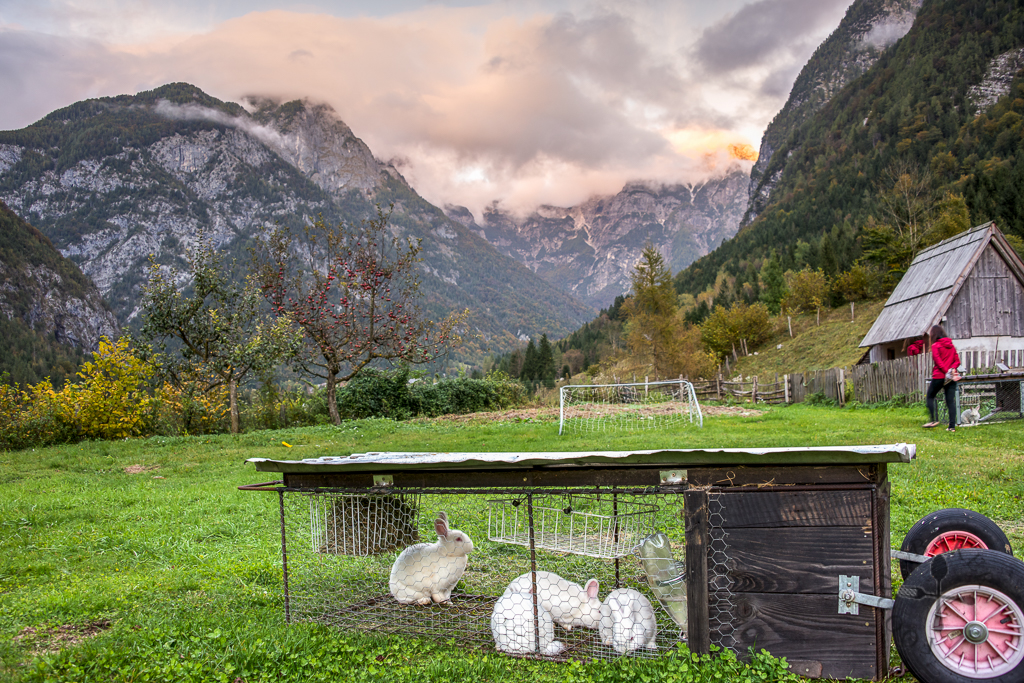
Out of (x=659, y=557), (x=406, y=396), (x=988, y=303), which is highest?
(x=988, y=303)

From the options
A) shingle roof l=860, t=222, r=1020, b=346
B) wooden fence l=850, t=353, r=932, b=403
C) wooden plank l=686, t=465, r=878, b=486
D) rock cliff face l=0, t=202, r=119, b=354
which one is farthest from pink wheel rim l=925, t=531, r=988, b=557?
rock cliff face l=0, t=202, r=119, b=354

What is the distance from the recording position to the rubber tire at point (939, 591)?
2.51 metres

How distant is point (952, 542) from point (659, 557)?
1.63 metres

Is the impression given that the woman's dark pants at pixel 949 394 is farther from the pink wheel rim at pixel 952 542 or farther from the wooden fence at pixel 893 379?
the pink wheel rim at pixel 952 542

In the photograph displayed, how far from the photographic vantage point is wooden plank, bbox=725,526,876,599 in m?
2.89

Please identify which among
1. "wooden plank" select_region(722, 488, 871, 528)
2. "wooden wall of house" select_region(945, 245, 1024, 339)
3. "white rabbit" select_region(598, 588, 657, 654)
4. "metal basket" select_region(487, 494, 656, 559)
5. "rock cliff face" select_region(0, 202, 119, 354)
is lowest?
"white rabbit" select_region(598, 588, 657, 654)

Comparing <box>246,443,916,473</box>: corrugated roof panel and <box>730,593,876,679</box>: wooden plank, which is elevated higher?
<box>246,443,916,473</box>: corrugated roof panel

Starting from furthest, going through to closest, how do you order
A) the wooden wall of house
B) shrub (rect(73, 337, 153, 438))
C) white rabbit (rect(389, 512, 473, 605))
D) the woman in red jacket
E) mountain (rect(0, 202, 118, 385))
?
mountain (rect(0, 202, 118, 385)) → the wooden wall of house → shrub (rect(73, 337, 153, 438)) → the woman in red jacket → white rabbit (rect(389, 512, 473, 605))

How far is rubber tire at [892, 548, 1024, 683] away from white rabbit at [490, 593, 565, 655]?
1.76 m

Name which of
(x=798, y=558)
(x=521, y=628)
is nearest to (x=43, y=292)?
(x=521, y=628)

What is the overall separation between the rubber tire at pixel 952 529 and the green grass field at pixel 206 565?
120cm

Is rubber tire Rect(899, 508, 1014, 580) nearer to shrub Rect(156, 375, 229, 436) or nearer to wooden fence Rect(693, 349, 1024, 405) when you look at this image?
wooden fence Rect(693, 349, 1024, 405)

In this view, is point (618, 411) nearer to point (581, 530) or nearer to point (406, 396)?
point (406, 396)

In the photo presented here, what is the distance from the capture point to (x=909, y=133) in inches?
3875
